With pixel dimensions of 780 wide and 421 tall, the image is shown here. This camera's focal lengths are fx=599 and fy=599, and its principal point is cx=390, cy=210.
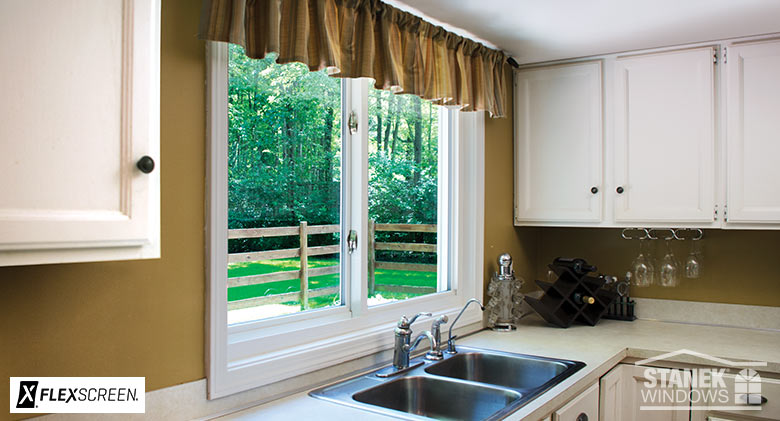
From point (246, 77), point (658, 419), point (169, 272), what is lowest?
point (658, 419)

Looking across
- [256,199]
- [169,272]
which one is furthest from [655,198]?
[169,272]

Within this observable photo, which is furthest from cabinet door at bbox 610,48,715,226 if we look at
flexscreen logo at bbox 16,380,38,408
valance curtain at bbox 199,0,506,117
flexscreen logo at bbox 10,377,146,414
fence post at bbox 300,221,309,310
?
flexscreen logo at bbox 16,380,38,408

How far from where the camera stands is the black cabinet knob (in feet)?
3.52

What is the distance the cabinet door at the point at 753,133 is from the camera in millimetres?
2574

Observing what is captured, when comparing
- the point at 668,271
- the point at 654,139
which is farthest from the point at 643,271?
the point at 654,139

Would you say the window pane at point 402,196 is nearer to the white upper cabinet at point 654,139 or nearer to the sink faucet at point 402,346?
the sink faucet at point 402,346

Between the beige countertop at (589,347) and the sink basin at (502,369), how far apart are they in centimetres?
9

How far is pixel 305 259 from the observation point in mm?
2033

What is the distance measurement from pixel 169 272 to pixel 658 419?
6.74ft

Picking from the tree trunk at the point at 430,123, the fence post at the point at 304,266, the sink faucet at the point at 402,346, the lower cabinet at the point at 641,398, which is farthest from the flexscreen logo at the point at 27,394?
the lower cabinet at the point at 641,398

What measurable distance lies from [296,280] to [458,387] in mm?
666

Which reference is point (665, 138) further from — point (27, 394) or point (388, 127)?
point (27, 394)

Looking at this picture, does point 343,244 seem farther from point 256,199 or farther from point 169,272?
point 169,272

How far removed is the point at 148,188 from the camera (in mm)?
1095
